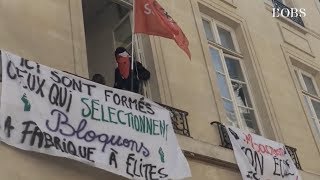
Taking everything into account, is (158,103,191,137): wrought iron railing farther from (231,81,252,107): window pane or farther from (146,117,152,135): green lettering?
(231,81,252,107): window pane

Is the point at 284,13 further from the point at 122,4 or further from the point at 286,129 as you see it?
the point at 122,4

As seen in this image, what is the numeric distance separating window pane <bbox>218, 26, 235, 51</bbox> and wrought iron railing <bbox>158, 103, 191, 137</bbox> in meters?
2.58

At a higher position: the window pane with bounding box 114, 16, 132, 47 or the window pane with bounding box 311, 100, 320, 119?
the window pane with bounding box 114, 16, 132, 47

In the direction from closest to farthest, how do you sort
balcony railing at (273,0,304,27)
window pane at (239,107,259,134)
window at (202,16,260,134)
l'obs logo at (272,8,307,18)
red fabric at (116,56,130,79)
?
1. red fabric at (116,56,130,79)
2. window at (202,16,260,134)
3. window pane at (239,107,259,134)
4. l'obs logo at (272,8,307,18)
5. balcony railing at (273,0,304,27)

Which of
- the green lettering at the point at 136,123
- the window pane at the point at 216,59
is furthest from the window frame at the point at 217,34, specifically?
the green lettering at the point at 136,123

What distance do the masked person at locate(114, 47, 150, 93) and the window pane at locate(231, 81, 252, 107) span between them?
205 cm

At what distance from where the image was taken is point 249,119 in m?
8.43

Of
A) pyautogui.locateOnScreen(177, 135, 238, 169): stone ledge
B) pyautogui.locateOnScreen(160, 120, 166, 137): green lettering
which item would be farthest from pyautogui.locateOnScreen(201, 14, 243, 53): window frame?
pyautogui.locateOnScreen(160, 120, 166, 137): green lettering

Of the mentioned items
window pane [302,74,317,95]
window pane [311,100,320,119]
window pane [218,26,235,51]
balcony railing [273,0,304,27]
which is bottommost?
window pane [311,100,320,119]

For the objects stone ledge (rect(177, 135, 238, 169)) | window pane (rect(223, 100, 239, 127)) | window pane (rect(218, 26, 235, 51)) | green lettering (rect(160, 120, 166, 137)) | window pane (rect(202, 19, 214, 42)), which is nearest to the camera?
green lettering (rect(160, 120, 166, 137))

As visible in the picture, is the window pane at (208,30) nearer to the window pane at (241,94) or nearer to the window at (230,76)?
the window at (230,76)

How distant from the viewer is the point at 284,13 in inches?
433

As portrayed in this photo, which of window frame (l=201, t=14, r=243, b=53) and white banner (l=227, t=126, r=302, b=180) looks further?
window frame (l=201, t=14, r=243, b=53)

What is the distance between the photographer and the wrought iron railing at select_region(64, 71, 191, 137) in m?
6.61
